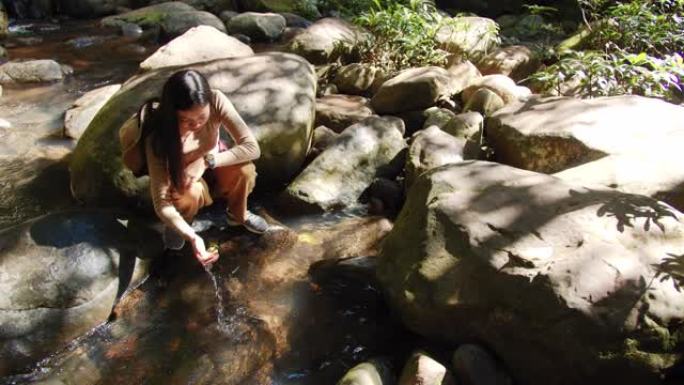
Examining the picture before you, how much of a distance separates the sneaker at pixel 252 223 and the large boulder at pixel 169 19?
6691 mm

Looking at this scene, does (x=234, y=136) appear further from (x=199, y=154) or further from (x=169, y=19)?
(x=169, y=19)

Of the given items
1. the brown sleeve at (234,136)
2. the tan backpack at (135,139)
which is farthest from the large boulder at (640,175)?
the tan backpack at (135,139)

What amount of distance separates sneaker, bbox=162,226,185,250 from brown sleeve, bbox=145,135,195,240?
41cm

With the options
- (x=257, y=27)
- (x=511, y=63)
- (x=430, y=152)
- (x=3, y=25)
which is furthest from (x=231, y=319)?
(x=3, y=25)

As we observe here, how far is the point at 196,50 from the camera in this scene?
633cm

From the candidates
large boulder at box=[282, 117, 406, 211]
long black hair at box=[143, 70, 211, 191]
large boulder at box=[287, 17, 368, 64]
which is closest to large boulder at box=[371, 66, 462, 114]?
large boulder at box=[282, 117, 406, 211]

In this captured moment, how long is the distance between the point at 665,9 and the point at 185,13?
7.85 metres

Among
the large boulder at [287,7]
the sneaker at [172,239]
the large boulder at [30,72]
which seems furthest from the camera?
the large boulder at [287,7]

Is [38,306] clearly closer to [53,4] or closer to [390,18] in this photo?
[390,18]

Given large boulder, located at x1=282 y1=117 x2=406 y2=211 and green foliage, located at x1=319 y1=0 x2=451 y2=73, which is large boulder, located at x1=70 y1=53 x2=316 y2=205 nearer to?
large boulder, located at x1=282 y1=117 x2=406 y2=211

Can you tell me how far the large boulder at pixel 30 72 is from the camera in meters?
7.15

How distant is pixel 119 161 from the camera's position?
→ 13.5 feet

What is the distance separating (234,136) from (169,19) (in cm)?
766

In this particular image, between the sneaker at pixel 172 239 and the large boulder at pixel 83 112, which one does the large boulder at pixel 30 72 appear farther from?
the sneaker at pixel 172 239
